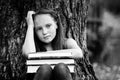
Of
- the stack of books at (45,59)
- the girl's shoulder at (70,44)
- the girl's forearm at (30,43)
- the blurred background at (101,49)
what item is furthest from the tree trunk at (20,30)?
the blurred background at (101,49)

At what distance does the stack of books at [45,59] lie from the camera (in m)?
4.18

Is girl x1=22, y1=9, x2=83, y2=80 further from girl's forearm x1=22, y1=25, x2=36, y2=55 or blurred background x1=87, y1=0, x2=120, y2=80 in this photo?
blurred background x1=87, y1=0, x2=120, y2=80

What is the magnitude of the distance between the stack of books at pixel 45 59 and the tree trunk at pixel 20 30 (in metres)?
0.82

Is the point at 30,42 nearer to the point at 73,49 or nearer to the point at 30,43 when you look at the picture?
the point at 30,43

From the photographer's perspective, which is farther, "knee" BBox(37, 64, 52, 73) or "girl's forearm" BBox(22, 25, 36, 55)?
"girl's forearm" BBox(22, 25, 36, 55)

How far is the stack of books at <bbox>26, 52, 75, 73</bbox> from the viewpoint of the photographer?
4.18 m

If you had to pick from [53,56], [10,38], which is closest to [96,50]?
[10,38]

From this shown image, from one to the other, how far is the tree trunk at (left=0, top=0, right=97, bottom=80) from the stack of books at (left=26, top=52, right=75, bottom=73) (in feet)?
2.70

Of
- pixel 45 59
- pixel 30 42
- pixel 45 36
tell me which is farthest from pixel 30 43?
pixel 45 59

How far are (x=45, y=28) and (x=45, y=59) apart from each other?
0.41 m

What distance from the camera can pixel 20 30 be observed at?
505 centimetres

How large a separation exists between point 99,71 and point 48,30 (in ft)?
12.0

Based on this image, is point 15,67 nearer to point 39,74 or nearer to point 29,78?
point 29,78

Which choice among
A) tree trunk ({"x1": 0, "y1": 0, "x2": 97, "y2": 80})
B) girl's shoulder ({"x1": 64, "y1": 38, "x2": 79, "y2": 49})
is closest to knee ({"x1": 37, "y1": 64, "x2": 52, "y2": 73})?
girl's shoulder ({"x1": 64, "y1": 38, "x2": 79, "y2": 49})
